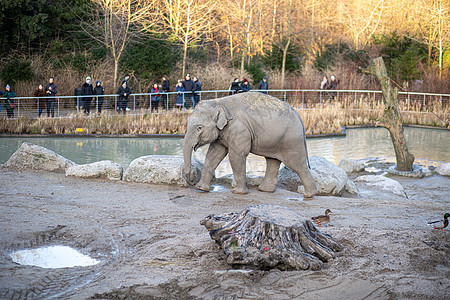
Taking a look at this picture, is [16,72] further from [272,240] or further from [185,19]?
[272,240]

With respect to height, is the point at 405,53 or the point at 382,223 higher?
the point at 405,53

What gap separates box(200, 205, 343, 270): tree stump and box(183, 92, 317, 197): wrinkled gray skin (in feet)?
12.6

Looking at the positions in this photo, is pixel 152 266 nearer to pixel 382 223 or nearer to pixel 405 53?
pixel 382 223

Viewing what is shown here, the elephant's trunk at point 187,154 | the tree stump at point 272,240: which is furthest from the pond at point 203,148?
the tree stump at point 272,240

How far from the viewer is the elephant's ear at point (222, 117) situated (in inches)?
403

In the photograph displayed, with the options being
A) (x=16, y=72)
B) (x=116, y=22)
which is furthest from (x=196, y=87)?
(x=16, y=72)

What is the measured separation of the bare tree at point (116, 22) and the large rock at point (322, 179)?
19.4 m

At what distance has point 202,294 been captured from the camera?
5270mm

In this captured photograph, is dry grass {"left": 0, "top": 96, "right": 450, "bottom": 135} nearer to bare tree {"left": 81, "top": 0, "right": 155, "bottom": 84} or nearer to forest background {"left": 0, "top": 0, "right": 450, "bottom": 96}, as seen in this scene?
forest background {"left": 0, "top": 0, "right": 450, "bottom": 96}

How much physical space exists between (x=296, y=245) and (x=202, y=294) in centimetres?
140

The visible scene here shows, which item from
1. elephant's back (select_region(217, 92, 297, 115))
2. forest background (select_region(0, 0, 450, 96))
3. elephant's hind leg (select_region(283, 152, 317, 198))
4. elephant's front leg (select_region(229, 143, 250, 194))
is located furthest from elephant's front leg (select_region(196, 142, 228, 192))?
forest background (select_region(0, 0, 450, 96))

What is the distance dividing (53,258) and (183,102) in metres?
18.1

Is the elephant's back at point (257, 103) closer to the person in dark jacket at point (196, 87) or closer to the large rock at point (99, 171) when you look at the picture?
the large rock at point (99, 171)

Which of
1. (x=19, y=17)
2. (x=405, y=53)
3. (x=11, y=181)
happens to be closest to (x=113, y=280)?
(x=11, y=181)
